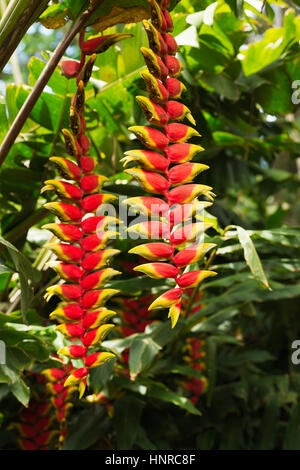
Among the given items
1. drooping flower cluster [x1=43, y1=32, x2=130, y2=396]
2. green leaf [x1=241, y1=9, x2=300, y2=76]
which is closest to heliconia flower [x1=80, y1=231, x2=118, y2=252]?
drooping flower cluster [x1=43, y1=32, x2=130, y2=396]

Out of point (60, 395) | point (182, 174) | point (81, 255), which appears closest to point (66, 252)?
point (81, 255)

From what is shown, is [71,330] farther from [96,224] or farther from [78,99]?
[78,99]

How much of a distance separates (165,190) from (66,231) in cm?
9

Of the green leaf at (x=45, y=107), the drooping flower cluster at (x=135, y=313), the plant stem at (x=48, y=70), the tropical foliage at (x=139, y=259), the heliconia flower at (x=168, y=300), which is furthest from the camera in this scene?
the drooping flower cluster at (x=135, y=313)

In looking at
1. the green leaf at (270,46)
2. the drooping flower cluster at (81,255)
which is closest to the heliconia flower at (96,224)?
the drooping flower cluster at (81,255)

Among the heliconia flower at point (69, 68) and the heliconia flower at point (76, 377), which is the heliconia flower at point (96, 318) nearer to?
the heliconia flower at point (76, 377)

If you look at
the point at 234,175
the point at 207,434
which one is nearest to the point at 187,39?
the point at 234,175

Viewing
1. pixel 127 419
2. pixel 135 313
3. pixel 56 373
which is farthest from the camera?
pixel 135 313

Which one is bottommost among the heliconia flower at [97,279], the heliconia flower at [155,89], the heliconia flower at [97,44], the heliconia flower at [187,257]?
the heliconia flower at [97,279]

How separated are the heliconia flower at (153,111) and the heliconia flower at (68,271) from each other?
13cm

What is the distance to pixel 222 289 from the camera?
1.03m

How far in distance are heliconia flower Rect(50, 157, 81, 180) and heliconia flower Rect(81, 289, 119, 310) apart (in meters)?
0.10

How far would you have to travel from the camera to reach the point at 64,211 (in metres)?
0.43

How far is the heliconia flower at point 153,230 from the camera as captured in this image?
38 centimetres
